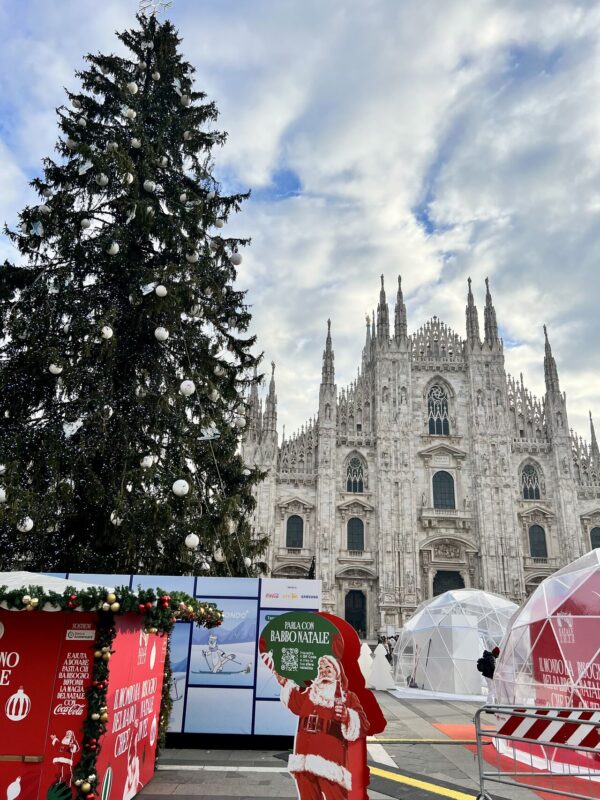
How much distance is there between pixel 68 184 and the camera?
1156cm

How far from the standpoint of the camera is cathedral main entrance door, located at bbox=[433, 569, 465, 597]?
3266cm

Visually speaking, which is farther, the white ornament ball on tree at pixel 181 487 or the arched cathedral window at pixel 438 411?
the arched cathedral window at pixel 438 411

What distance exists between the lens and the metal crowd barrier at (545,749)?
5.38 metres

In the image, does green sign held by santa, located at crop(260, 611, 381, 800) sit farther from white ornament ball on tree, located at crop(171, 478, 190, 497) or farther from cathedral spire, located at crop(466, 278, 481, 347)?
cathedral spire, located at crop(466, 278, 481, 347)

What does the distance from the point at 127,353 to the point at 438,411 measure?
2792 centimetres

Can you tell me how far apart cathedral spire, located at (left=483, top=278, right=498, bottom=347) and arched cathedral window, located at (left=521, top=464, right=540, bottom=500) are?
8.31 metres

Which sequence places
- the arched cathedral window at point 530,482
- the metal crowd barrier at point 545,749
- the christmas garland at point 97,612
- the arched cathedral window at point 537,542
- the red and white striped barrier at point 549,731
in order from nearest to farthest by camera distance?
the christmas garland at point 97,612, the metal crowd barrier at point 545,749, the red and white striped barrier at point 549,731, the arched cathedral window at point 537,542, the arched cathedral window at point 530,482

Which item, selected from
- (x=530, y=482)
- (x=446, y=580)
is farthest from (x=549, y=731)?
(x=530, y=482)

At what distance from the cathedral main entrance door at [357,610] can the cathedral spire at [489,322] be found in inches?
709

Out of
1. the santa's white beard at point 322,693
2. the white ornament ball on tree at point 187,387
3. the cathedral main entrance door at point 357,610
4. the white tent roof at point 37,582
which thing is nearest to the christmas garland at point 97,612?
the white tent roof at point 37,582

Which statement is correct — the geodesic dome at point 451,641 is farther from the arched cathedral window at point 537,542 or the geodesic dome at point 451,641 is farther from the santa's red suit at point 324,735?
the santa's red suit at point 324,735

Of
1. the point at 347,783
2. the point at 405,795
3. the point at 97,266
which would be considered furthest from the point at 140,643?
the point at 97,266

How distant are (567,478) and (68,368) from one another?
31.9 m

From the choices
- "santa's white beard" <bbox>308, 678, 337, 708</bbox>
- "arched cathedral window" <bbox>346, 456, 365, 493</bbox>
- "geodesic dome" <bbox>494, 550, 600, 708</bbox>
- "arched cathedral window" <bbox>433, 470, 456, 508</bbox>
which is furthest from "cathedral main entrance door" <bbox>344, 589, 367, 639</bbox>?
"santa's white beard" <bbox>308, 678, 337, 708</bbox>
